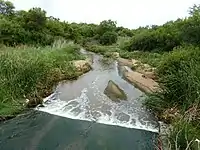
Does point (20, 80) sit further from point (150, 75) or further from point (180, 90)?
point (150, 75)

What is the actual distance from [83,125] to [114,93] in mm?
4848

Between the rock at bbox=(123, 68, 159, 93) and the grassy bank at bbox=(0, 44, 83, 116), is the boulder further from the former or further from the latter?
the rock at bbox=(123, 68, 159, 93)

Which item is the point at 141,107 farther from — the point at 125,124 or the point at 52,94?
the point at 52,94

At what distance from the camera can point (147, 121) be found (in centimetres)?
1217

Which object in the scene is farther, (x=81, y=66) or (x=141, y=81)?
(x=81, y=66)

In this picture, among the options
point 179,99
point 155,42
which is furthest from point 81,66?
point 155,42

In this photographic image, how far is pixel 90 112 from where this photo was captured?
42.7ft

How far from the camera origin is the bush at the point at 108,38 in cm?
4200

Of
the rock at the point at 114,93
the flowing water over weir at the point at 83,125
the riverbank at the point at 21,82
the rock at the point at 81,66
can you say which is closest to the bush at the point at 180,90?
the flowing water over weir at the point at 83,125

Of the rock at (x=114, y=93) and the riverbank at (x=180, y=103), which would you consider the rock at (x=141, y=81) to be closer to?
the rock at (x=114, y=93)

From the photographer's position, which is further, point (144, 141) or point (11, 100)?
point (11, 100)

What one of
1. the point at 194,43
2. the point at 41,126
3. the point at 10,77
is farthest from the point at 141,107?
the point at 194,43

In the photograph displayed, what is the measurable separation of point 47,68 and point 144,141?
721 cm

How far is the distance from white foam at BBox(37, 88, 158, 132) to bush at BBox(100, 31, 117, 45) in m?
27.7
